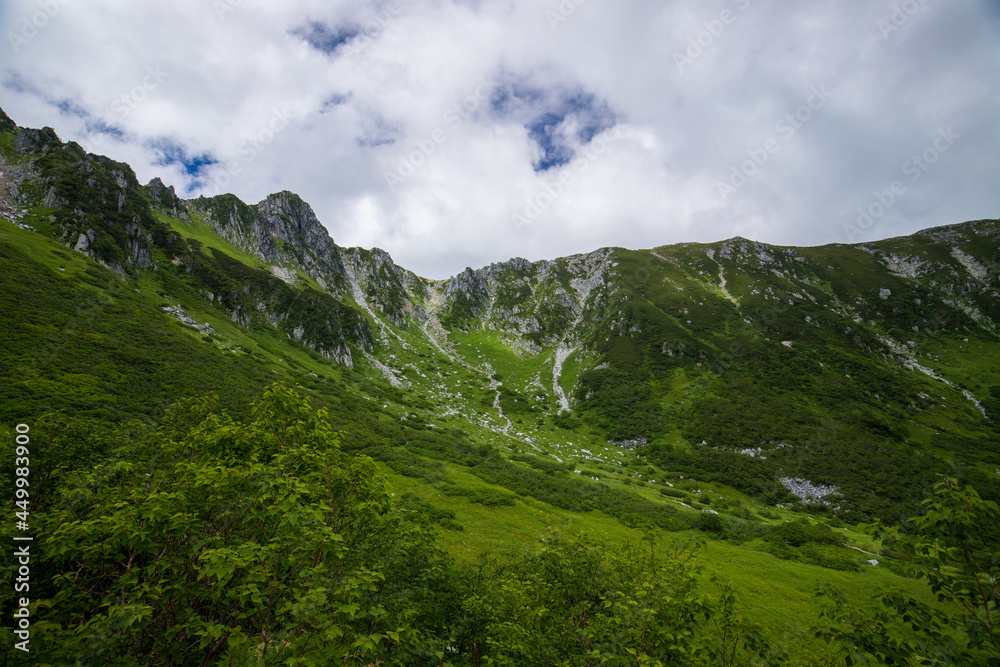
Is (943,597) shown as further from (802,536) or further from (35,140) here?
(35,140)

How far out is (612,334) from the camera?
380ft

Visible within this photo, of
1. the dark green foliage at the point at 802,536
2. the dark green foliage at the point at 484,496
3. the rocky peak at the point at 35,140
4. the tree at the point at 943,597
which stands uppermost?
the rocky peak at the point at 35,140

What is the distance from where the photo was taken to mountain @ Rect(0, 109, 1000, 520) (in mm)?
53750

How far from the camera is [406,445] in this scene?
41.7 meters

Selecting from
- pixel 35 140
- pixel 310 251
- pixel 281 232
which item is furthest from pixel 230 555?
pixel 281 232

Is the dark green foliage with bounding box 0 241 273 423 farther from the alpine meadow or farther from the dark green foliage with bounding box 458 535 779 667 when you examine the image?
the dark green foliage with bounding box 458 535 779 667

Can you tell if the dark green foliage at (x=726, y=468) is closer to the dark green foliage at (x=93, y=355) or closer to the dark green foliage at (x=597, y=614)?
the dark green foliage at (x=597, y=614)

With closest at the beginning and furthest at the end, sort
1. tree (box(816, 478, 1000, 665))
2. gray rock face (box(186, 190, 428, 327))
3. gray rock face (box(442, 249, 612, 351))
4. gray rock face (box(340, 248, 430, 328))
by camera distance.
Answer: tree (box(816, 478, 1000, 665)) → gray rock face (box(186, 190, 428, 327)) → gray rock face (box(442, 249, 612, 351)) → gray rock face (box(340, 248, 430, 328))

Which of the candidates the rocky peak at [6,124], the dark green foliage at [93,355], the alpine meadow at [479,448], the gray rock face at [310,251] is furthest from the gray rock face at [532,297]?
the rocky peak at [6,124]

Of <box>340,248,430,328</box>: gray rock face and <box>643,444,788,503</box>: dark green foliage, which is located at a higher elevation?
<box>340,248,430,328</box>: gray rock face

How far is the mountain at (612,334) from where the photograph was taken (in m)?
53.8

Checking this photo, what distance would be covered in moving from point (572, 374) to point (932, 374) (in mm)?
94991

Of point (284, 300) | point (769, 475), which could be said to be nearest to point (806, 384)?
point (769, 475)

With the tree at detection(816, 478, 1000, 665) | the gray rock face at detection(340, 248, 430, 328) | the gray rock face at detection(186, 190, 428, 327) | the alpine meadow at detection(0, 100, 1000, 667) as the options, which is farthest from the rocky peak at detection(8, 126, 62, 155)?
the tree at detection(816, 478, 1000, 665)
